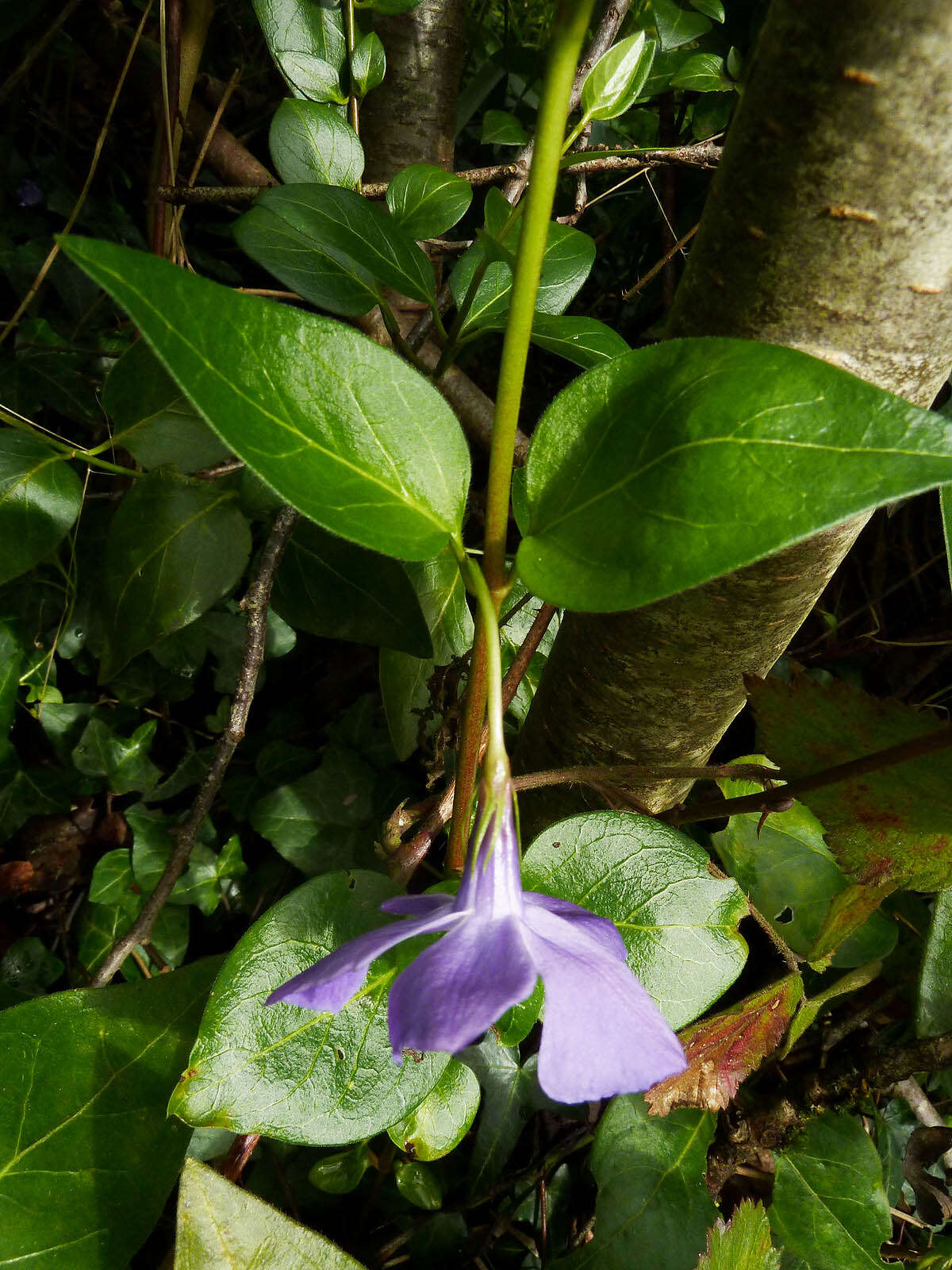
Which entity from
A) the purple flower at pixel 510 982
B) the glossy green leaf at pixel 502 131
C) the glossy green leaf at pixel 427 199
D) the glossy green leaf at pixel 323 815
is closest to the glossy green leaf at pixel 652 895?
the purple flower at pixel 510 982

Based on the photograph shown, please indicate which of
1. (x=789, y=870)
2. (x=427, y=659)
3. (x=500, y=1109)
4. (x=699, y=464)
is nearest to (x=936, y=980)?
(x=789, y=870)

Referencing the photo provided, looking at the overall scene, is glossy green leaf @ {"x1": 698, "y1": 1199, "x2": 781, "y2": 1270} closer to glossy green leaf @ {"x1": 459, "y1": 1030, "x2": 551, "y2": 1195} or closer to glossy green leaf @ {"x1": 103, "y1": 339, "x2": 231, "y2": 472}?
glossy green leaf @ {"x1": 459, "y1": 1030, "x2": 551, "y2": 1195}

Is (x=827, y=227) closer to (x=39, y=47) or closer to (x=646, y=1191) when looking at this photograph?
(x=646, y=1191)

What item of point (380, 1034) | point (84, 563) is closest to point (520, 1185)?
point (380, 1034)

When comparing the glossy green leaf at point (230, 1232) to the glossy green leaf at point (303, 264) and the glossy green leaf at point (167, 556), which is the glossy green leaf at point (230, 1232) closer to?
the glossy green leaf at point (167, 556)

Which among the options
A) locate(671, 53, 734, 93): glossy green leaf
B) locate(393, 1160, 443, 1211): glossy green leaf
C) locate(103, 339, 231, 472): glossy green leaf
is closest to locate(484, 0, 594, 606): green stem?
locate(103, 339, 231, 472): glossy green leaf
